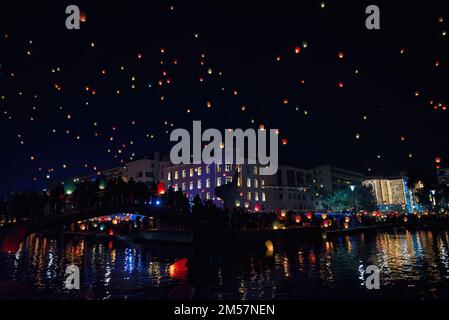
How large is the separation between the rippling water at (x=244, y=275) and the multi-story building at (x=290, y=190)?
138 feet

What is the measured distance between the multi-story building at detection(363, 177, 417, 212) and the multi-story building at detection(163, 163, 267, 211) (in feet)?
255

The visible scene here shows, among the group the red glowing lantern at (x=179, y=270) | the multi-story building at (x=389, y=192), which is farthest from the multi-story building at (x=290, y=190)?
the multi-story building at (x=389, y=192)

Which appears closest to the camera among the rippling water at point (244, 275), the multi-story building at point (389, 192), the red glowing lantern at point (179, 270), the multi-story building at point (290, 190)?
the rippling water at point (244, 275)

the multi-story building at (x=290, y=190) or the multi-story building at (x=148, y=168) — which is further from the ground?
the multi-story building at (x=148, y=168)

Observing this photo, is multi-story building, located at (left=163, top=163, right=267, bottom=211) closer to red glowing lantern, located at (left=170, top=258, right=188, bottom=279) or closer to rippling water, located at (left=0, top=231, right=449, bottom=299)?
rippling water, located at (left=0, top=231, right=449, bottom=299)

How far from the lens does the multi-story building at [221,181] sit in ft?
208

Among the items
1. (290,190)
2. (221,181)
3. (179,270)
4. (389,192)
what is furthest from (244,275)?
(389,192)

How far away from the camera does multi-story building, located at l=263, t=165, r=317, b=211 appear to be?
7000cm

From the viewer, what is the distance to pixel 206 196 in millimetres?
65125

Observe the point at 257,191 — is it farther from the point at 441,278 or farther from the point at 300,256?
the point at 441,278


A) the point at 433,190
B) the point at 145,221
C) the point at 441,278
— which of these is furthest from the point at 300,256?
the point at 433,190

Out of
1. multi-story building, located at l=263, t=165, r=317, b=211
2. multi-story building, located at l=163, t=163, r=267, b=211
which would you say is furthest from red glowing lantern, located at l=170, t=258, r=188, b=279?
multi-story building, located at l=263, t=165, r=317, b=211

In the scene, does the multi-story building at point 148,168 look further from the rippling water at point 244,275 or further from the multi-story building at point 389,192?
the multi-story building at point 389,192
